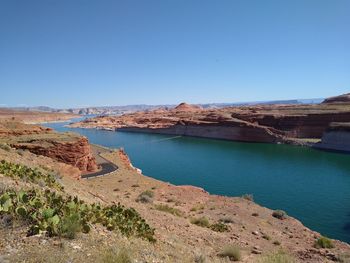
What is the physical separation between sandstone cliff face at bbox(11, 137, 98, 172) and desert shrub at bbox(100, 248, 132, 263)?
66.2ft

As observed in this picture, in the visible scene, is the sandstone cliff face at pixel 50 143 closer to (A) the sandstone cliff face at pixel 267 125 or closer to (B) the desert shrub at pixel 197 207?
(B) the desert shrub at pixel 197 207

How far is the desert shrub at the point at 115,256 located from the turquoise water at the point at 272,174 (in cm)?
1593

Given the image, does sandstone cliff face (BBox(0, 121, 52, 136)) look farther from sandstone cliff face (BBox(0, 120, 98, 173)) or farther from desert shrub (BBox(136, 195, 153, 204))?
desert shrub (BBox(136, 195, 153, 204))

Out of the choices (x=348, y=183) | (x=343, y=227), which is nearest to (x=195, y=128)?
(x=348, y=183)

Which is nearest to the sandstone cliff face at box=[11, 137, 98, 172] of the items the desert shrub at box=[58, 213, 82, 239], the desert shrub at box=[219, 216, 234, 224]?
the desert shrub at box=[219, 216, 234, 224]

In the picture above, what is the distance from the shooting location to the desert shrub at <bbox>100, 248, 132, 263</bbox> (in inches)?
200

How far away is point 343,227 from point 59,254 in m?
18.9

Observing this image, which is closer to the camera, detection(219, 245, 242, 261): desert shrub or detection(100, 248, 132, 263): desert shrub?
detection(100, 248, 132, 263): desert shrub

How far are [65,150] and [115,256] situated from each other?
69.9 ft

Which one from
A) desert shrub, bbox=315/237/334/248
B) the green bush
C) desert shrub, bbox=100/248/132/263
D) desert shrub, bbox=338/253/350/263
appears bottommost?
desert shrub, bbox=315/237/334/248

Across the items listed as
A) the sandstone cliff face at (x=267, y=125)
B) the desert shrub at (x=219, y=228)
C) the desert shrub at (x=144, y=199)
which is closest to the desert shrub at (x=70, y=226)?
the desert shrub at (x=219, y=228)

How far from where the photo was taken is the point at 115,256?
206 inches

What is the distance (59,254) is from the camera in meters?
Result: 5.01

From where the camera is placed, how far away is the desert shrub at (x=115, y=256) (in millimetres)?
5078
